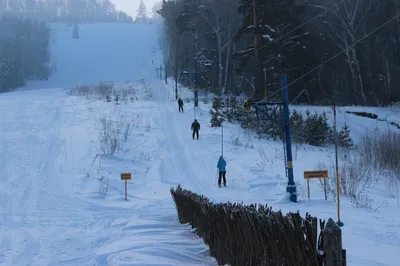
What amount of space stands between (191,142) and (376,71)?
2241 centimetres

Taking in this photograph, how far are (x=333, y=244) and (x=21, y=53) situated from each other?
106691mm

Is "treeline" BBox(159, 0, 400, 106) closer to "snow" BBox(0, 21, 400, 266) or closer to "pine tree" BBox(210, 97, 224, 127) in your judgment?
"pine tree" BBox(210, 97, 224, 127)

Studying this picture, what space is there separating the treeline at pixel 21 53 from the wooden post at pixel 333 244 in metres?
95.4

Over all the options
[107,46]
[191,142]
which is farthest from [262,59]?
[107,46]

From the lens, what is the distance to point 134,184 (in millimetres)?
19672

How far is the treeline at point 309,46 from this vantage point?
33.1 m

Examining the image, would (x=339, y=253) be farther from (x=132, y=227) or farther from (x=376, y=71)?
(x=376, y=71)

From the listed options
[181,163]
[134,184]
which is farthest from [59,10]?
[134,184]

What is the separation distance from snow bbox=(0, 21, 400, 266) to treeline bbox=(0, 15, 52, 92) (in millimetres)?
51239

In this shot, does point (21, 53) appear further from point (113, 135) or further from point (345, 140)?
point (345, 140)

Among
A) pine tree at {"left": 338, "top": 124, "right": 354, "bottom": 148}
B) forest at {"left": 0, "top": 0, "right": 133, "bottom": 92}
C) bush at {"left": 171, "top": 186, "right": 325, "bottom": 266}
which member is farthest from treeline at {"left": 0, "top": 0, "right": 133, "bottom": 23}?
bush at {"left": 171, "top": 186, "right": 325, "bottom": 266}

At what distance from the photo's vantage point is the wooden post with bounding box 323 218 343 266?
399 centimetres

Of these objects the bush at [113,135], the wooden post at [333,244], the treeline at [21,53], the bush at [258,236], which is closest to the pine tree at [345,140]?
the bush at [113,135]

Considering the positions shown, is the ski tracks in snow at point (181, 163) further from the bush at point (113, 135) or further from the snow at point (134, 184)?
the bush at point (113, 135)
